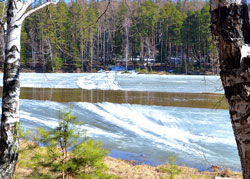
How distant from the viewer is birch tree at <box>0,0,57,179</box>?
3.16 m

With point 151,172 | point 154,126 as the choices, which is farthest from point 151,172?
point 154,126

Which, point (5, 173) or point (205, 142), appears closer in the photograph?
point (5, 173)

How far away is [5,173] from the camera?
3.16 meters

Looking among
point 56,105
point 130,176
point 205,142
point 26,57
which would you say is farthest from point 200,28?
point 130,176

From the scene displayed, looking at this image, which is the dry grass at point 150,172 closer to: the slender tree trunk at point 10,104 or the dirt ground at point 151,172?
the dirt ground at point 151,172

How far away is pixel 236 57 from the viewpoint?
1.39 m

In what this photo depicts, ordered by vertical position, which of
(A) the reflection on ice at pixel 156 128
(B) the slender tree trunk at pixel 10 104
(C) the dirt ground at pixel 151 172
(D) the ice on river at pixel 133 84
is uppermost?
(B) the slender tree trunk at pixel 10 104

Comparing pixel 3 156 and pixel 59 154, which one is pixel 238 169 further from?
pixel 3 156

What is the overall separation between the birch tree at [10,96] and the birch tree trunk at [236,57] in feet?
8.23

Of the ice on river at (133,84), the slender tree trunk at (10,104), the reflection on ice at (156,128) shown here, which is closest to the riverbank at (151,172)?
the reflection on ice at (156,128)

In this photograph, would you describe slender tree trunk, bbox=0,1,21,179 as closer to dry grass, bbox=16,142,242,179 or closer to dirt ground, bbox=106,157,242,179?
dry grass, bbox=16,142,242,179

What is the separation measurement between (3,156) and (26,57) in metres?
44.0

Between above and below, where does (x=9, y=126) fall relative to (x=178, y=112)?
above

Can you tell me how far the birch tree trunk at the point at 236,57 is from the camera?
1.38m
